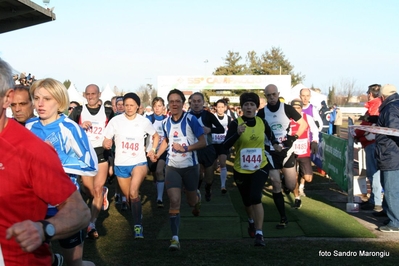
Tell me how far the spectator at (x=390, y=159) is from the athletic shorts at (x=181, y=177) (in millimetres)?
2794

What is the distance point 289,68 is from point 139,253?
73734 millimetres

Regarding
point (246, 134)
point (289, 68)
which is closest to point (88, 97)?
point (246, 134)

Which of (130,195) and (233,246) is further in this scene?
(130,195)

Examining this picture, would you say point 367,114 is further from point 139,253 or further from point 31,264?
point 31,264

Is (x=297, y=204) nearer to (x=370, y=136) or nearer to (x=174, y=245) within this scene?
(x=370, y=136)

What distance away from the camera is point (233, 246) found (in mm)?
7277

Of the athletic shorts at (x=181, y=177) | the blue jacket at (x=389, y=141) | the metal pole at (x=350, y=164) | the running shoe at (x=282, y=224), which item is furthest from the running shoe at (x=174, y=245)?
the metal pole at (x=350, y=164)

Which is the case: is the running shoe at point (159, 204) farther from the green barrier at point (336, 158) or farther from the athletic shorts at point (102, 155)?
the green barrier at point (336, 158)

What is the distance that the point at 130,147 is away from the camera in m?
7.97

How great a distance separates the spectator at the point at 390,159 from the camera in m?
7.92

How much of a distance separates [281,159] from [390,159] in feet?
5.20

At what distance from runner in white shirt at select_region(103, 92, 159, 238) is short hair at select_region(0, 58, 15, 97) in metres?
5.53

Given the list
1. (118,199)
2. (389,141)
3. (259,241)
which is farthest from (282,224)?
(118,199)

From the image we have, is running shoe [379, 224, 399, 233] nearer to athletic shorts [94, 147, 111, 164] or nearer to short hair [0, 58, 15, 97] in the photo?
athletic shorts [94, 147, 111, 164]
